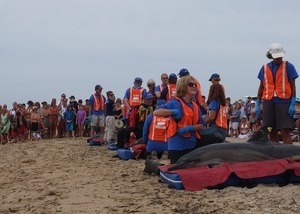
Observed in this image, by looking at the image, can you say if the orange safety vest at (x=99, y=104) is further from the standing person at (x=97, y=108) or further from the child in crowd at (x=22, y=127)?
the child in crowd at (x=22, y=127)

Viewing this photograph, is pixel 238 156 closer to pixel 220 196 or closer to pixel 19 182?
pixel 220 196

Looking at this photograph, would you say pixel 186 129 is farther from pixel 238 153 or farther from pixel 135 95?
pixel 135 95

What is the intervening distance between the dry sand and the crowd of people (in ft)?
2.67

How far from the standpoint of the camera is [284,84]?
7695mm

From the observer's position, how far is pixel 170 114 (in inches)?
276

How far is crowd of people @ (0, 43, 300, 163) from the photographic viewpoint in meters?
7.25

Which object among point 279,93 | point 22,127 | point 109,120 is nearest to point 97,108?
point 109,120

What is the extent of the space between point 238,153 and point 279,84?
180 cm

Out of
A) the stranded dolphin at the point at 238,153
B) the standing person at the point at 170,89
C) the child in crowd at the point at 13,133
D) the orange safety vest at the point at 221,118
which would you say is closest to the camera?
the stranded dolphin at the point at 238,153

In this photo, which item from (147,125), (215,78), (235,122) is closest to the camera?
(215,78)

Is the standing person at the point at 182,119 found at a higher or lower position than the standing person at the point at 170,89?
lower

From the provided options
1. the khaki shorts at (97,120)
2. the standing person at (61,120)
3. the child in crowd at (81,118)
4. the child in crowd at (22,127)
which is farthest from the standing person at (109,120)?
the child in crowd at (22,127)

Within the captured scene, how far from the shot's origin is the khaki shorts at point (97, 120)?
54.3 ft

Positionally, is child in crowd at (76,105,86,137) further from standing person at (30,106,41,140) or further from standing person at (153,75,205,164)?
standing person at (153,75,205,164)
